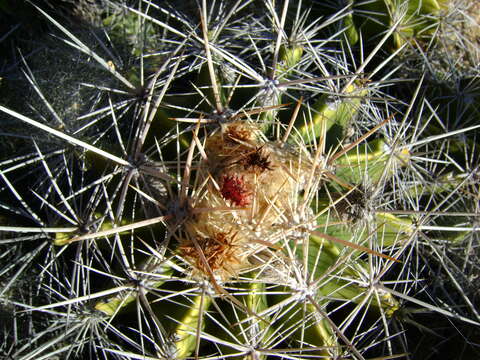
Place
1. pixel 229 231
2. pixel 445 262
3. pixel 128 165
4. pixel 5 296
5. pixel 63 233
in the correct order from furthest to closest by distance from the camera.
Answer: pixel 445 262 → pixel 5 296 → pixel 63 233 → pixel 128 165 → pixel 229 231

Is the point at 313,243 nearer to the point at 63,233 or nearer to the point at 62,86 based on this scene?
the point at 63,233

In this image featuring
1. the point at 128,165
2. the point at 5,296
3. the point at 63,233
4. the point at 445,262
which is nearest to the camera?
the point at 128,165

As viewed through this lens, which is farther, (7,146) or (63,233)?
(7,146)

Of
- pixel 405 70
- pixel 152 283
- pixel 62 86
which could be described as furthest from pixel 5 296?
pixel 405 70

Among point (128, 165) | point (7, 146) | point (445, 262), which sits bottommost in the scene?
point (445, 262)
